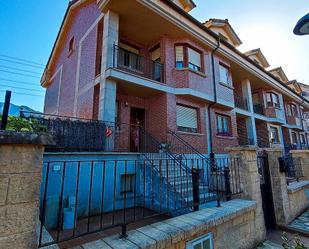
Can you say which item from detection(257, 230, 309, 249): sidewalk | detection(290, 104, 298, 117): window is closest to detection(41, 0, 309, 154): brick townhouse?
detection(257, 230, 309, 249): sidewalk

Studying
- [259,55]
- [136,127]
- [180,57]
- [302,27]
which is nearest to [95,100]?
[136,127]

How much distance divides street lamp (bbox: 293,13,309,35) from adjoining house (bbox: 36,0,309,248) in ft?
10.0

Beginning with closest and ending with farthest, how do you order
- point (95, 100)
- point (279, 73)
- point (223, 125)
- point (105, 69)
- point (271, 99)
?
1. point (105, 69)
2. point (95, 100)
3. point (223, 125)
4. point (271, 99)
5. point (279, 73)

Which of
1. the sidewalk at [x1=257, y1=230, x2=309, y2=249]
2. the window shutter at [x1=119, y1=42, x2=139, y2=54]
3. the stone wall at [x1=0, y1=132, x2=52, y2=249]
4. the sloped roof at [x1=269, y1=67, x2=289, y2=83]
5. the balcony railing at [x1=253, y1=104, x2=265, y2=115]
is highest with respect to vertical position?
the sloped roof at [x1=269, y1=67, x2=289, y2=83]

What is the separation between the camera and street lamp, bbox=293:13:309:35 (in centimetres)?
288

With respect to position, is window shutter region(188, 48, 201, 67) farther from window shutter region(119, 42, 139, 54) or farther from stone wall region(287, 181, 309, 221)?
stone wall region(287, 181, 309, 221)

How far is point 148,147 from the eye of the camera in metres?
9.16

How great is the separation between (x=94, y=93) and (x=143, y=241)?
7.26 m

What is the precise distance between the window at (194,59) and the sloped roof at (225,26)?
16.8 ft

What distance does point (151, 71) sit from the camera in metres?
10.1

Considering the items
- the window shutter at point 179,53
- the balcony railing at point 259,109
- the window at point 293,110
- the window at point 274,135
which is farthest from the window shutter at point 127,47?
the window at point 293,110

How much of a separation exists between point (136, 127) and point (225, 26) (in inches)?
447

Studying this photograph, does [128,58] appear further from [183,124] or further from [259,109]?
[259,109]

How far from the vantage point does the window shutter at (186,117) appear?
956 cm
